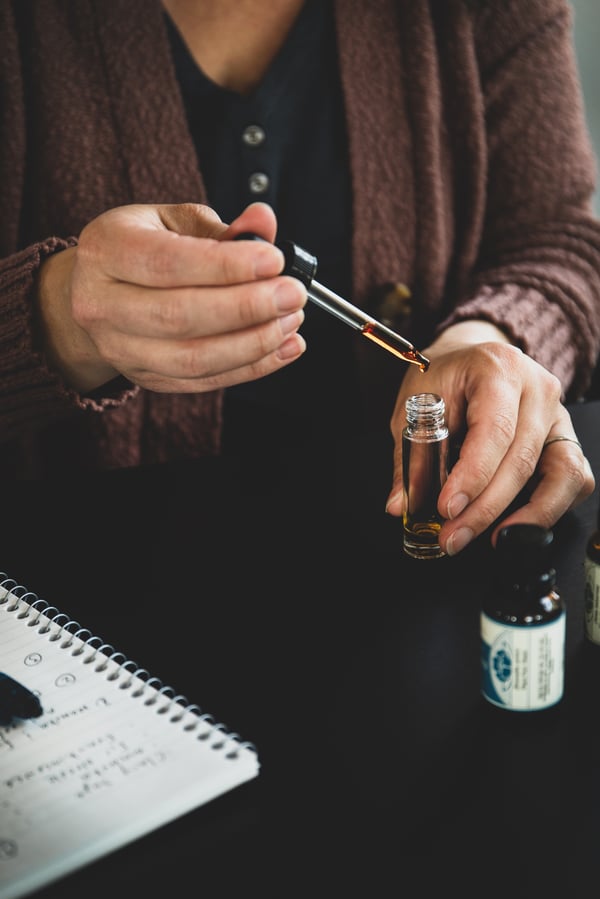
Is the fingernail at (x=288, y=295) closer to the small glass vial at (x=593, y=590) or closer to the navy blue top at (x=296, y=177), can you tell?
the small glass vial at (x=593, y=590)

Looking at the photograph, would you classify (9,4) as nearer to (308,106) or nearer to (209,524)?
(308,106)

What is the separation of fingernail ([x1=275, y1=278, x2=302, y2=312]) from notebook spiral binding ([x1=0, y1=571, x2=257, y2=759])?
Answer: 0.26 metres

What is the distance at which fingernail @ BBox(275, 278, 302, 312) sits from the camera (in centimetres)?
58

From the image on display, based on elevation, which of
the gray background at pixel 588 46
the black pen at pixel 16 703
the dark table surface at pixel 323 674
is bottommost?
the dark table surface at pixel 323 674

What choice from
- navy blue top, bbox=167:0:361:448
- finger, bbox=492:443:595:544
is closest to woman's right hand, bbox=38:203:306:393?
finger, bbox=492:443:595:544

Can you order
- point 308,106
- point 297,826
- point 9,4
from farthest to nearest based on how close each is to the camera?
point 308,106 < point 9,4 < point 297,826

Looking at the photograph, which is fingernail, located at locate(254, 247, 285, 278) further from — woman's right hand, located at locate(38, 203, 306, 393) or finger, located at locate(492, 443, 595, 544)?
finger, located at locate(492, 443, 595, 544)

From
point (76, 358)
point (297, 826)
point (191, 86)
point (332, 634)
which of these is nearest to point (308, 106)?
point (191, 86)

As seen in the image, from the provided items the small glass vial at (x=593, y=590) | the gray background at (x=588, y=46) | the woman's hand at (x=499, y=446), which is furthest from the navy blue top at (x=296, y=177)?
the gray background at (x=588, y=46)

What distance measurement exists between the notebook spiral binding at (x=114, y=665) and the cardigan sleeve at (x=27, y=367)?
0.19 meters

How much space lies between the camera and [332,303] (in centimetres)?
69

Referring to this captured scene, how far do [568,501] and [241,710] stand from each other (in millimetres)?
348

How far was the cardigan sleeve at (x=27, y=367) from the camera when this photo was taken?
76 cm

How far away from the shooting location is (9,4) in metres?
1.04
